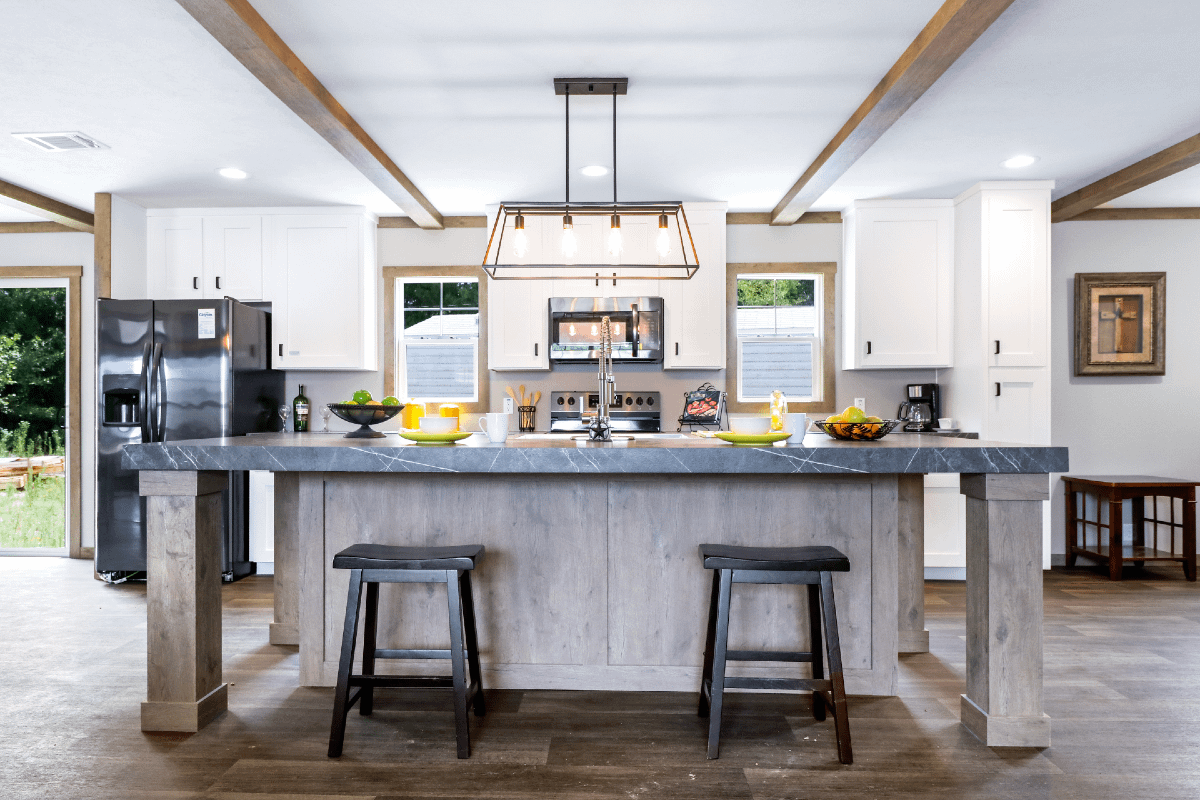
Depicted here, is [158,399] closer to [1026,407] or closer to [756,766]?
[756,766]

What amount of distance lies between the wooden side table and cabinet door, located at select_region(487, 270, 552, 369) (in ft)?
11.8

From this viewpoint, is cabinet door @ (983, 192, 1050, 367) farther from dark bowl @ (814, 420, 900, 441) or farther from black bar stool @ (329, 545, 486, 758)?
black bar stool @ (329, 545, 486, 758)

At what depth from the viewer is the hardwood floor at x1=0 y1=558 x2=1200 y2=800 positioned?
2023mm

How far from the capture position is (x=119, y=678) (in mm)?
2865

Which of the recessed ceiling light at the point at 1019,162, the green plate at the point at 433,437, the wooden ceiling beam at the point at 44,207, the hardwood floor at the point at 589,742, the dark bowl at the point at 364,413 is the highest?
the recessed ceiling light at the point at 1019,162

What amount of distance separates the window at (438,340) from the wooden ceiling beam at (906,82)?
2.45m

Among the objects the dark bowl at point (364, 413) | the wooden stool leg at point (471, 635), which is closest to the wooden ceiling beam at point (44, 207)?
the dark bowl at point (364, 413)

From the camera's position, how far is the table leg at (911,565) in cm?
313

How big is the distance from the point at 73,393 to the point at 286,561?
10.6 feet

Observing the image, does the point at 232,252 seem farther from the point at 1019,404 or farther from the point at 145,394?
the point at 1019,404

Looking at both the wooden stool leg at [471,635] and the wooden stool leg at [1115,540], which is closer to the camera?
the wooden stool leg at [471,635]

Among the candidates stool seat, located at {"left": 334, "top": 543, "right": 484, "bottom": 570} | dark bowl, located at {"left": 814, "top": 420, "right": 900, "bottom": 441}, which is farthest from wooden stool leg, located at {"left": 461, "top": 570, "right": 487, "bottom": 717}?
dark bowl, located at {"left": 814, "top": 420, "right": 900, "bottom": 441}

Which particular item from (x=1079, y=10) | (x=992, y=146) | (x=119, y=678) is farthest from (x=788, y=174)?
(x=119, y=678)

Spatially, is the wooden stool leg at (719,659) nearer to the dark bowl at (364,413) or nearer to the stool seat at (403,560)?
the stool seat at (403,560)
